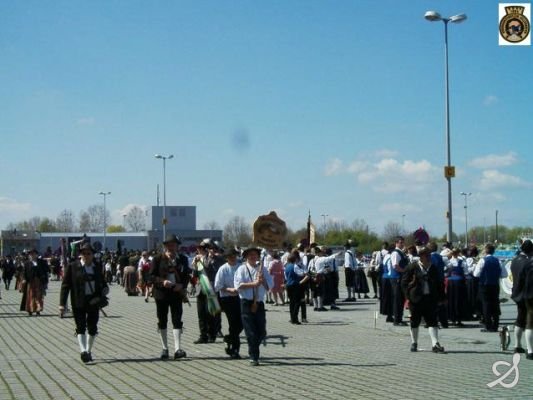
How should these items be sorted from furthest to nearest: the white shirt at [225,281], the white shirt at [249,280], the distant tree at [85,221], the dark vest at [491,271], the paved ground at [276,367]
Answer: the distant tree at [85,221] < the dark vest at [491,271] < the white shirt at [225,281] < the white shirt at [249,280] < the paved ground at [276,367]

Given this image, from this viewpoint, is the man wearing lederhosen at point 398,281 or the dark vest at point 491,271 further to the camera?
the man wearing lederhosen at point 398,281

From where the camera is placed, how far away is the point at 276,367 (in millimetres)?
12234

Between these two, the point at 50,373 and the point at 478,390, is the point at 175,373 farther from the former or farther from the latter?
the point at 478,390

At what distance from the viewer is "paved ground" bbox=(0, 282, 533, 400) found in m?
10.0

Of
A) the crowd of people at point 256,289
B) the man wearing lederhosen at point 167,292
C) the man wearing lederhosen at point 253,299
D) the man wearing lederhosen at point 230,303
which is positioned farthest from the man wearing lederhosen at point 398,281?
the man wearing lederhosen at point 167,292

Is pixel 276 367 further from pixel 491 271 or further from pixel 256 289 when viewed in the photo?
pixel 491 271

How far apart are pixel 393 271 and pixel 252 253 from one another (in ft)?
24.0

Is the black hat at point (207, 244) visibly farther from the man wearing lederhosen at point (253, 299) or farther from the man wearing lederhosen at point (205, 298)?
the man wearing lederhosen at point (253, 299)

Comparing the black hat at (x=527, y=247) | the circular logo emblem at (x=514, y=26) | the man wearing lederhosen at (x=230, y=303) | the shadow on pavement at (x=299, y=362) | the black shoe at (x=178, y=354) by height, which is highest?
the circular logo emblem at (x=514, y=26)

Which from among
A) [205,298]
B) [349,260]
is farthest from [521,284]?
[349,260]

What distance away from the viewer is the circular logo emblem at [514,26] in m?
21.1

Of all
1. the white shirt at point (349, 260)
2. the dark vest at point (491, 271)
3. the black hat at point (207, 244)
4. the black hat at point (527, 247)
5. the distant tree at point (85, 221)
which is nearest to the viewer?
the black hat at point (527, 247)

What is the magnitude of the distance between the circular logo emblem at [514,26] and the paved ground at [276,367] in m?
8.16

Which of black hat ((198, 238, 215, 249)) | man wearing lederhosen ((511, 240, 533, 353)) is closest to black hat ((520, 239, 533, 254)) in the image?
man wearing lederhosen ((511, 240, 533, 353))
